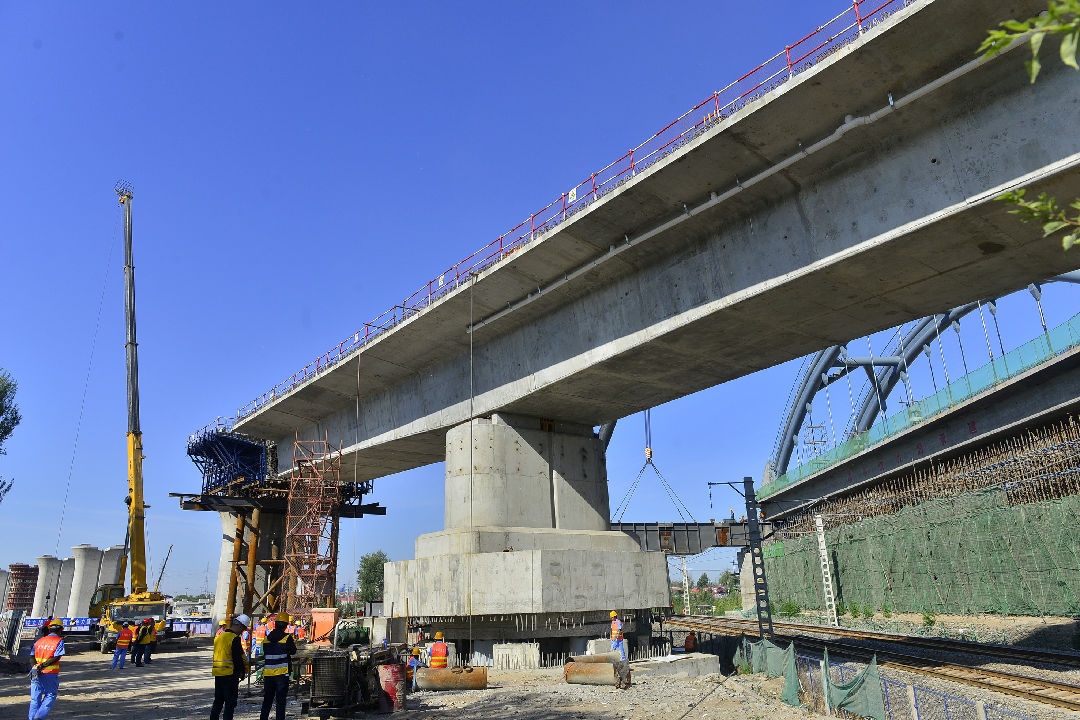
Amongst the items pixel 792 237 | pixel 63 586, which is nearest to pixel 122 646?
pixel 792 237

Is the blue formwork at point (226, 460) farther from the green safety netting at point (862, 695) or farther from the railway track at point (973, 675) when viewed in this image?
the green safety netting at point (862, 695)

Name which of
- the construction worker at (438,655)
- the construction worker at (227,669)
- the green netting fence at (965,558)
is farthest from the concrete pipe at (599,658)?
the green netting fence at (965,558)

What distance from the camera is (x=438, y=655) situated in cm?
1700

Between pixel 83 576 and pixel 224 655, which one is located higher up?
pixel 83 576

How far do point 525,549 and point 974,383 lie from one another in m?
24.5

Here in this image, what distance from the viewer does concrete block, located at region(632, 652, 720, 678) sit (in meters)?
16.1

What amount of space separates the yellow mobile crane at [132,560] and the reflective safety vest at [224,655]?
2414 centimetres

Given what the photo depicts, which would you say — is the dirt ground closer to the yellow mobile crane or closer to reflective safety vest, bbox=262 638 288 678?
reflective safety vest, bbox=262 638 288 678

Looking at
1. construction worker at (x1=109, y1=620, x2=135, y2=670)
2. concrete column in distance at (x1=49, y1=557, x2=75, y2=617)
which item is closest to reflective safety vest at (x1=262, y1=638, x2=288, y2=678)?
construction worker at (x1=109, y1=620, x2=135, y2=670)

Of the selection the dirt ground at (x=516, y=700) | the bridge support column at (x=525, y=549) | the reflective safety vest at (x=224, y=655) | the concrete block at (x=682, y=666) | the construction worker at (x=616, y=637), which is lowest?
the dirt ground at (x=516, y=700)

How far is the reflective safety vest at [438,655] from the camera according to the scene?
1694 cm

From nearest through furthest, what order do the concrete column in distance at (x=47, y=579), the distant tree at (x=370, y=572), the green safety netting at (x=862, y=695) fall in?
the green safety netting at (x=862, y=695) → the concrete column in distance at (x=47, y=579) → the distant tree at (x=370, y=572)

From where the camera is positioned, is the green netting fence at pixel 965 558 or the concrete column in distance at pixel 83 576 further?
the concrete column in distance at pixel 83 576

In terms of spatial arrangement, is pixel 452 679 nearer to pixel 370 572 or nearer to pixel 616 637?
pixel 616 637
